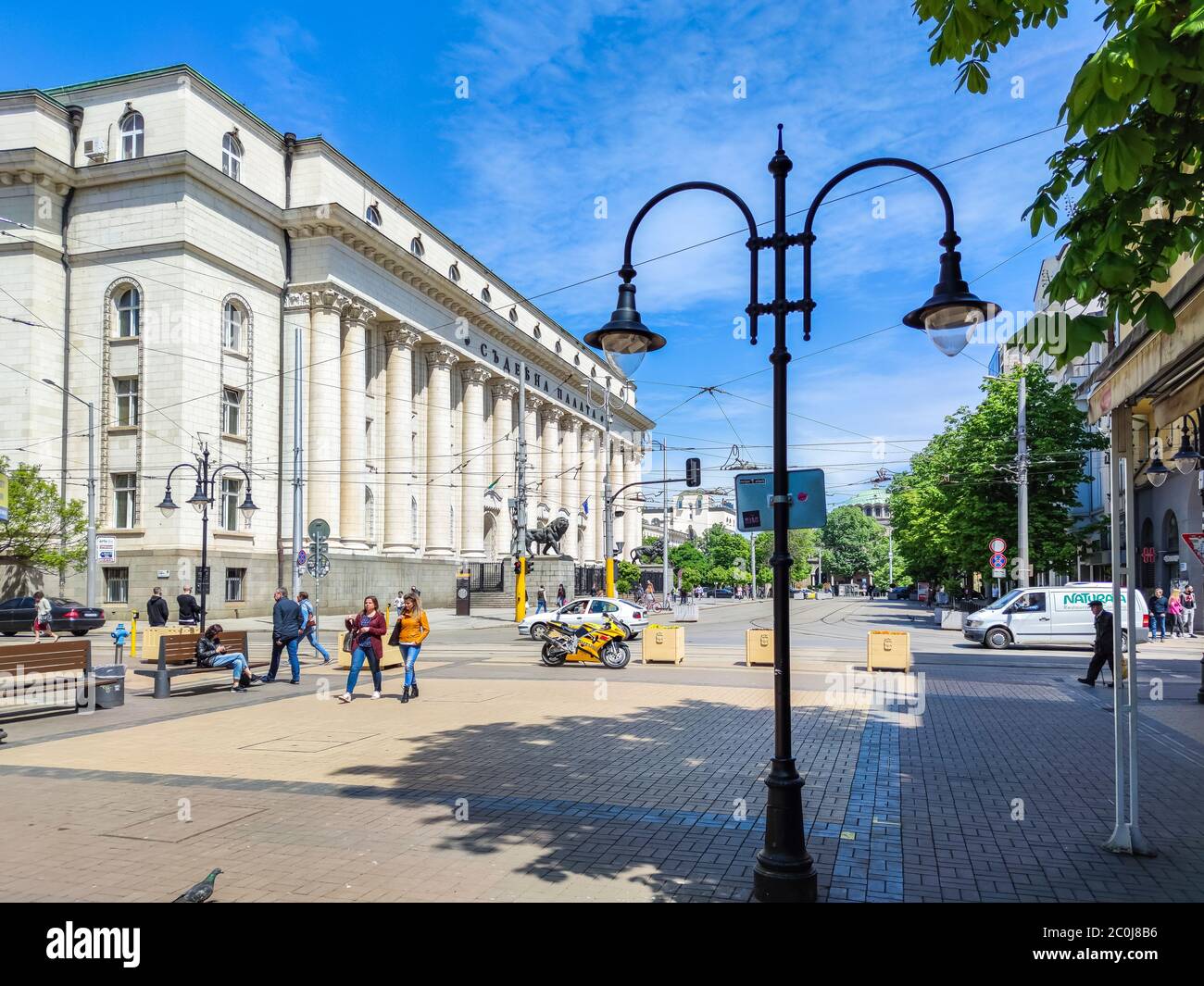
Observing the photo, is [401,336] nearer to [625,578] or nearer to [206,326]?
[206,326]

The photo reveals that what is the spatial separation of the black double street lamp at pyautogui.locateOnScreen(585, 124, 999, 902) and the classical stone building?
32.3m

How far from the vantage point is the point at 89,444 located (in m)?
35.4

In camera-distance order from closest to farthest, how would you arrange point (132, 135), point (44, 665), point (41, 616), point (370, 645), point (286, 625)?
1. point (44, 665)
2. point (370, 645)
3. point (286, 625)
4. point (41, 616)
5. point (132, 135)

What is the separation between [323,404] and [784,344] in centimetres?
3949

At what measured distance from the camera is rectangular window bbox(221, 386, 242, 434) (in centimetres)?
3894

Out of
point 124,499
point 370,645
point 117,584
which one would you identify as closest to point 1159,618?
point 370,645

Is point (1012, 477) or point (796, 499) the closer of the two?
point (796, 499)

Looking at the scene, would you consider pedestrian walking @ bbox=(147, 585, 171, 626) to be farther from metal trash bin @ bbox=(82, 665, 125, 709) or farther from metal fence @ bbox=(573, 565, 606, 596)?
metal fence @ bbox=(573, 565, 606, 596)

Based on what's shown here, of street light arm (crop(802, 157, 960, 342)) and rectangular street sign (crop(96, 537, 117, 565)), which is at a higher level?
street light arm (crop(802, 157, 960, 342))

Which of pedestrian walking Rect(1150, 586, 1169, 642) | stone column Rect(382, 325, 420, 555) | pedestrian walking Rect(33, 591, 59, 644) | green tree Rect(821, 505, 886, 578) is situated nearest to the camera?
pedestrian walking Rect(33, 591, 59, 644)

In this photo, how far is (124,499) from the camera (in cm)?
3753

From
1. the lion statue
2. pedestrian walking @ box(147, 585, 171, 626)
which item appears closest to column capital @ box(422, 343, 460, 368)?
the lion statue

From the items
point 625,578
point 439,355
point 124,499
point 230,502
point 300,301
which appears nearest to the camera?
point 124,499

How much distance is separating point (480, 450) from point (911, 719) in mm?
49496
